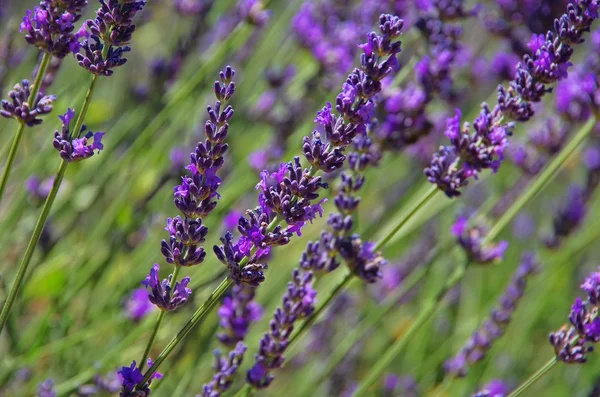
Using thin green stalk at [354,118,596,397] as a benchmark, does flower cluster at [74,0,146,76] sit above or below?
above

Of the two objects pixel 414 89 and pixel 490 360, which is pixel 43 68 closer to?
pixel 414 89

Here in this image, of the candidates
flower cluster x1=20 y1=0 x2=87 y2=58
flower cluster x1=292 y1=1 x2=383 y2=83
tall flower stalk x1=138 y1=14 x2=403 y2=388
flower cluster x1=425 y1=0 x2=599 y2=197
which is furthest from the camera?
flower cluster x1=292 y1=1 x2=383 y2=83

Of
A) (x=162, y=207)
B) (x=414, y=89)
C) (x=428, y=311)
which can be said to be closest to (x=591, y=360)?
(x=428, y=311)

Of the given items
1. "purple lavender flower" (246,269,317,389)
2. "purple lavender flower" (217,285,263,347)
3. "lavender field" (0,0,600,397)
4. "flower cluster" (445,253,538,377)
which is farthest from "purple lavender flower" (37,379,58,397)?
"flower cluster" (445,253,538,377)

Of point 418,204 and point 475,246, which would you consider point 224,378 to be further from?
point 475,246

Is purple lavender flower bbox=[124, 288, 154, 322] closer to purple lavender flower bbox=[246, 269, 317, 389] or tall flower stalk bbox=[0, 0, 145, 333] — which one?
purple lavender flower bbox=[246, 269, 317, 389]

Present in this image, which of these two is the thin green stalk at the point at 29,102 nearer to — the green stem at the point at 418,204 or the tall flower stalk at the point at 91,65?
the tall flower stalk at the point at 91,65

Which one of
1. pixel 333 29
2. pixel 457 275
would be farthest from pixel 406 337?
pixel 333 29
